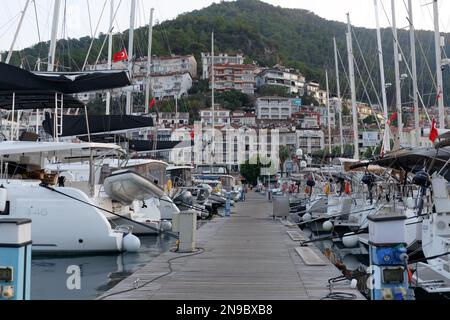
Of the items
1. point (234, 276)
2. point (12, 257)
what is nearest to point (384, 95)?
point (234, 276)

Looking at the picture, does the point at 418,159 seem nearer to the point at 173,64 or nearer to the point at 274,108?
the point at 274,108

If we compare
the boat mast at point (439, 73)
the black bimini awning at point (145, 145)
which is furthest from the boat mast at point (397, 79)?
the black bimini awning at point (145, 145)

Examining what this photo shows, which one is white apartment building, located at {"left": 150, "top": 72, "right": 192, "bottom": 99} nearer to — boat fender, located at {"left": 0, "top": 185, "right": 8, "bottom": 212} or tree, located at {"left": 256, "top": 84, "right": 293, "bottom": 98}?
tree, located at {"left": 256, "top": 84, "right": 293, "bottom": 98}

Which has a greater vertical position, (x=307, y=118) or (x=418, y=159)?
(x=307, y=118)

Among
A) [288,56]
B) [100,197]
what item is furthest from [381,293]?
[288,56]

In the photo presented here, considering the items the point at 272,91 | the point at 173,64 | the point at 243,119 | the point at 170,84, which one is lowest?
the point at 243,119

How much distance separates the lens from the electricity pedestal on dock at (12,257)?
4996 mm

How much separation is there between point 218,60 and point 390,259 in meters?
162

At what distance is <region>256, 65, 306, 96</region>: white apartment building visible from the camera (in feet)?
514

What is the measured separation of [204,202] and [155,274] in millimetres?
19550

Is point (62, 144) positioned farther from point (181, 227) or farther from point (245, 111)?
point (245, 111)

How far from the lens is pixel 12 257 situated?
5.02 m

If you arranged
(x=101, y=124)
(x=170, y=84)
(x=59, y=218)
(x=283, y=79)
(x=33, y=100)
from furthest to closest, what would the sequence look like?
1. (x=283, y=79)
2. (x=170, y=84)
3. (x=101, y=124)
4. (x=33, y=100)
5. (x=59, y=218)
